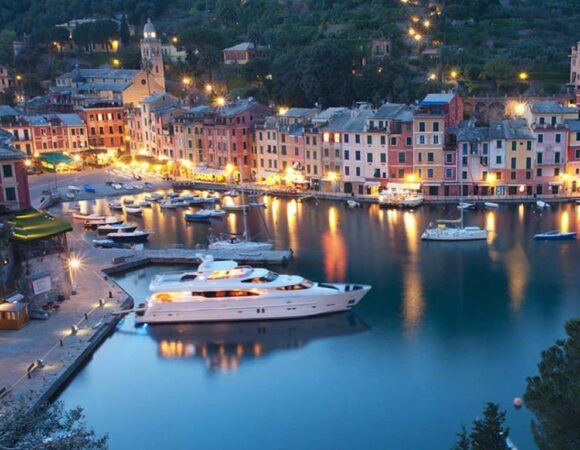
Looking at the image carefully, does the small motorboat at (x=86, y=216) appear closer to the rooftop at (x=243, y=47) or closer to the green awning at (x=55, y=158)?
the green awning at (x=55, y=158)

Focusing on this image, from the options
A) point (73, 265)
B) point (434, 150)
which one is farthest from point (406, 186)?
point (73, 265)

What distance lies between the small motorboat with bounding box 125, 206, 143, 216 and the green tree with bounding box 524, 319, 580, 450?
31.3 meters

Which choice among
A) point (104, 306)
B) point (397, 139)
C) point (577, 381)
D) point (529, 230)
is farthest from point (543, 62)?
point (577, 381)

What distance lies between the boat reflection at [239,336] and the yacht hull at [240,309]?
0.62 ft

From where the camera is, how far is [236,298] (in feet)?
75.9

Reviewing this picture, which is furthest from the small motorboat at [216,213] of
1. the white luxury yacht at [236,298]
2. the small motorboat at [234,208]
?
the white luxury yacht at [236,298]

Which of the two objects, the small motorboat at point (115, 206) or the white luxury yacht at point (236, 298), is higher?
the small motorboat at point (115, 206)

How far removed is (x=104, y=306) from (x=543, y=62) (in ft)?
144

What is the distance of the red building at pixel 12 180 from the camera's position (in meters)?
26.8

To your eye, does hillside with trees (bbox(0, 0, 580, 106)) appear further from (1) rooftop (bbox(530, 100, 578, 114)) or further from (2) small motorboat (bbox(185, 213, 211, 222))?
(2) small motorboat (bbox(185, 213, 211, 222))

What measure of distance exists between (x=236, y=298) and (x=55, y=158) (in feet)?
118

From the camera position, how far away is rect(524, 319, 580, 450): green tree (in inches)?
422

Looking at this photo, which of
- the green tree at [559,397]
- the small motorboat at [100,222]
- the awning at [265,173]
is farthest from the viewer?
the awning at [265,173]

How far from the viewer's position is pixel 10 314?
21453mm
